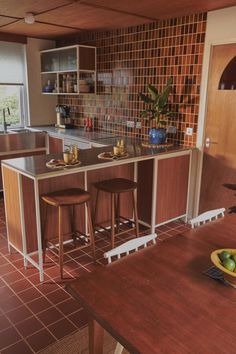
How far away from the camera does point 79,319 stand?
212 centimetres

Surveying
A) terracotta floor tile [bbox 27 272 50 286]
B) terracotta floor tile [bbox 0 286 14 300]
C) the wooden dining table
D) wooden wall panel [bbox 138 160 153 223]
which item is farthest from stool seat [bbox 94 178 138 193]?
the wooden dining table

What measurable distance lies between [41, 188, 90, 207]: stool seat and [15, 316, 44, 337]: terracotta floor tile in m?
0.82

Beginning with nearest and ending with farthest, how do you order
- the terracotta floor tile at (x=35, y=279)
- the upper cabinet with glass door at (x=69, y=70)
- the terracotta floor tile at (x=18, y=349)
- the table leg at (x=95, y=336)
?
the table leg at (x=95, y=336), the terracotta floor tile at (x=18, y=349), the terracotta floor tile at (x=35, y=279), the upper cabinet with glass door at (x=69, y=70)

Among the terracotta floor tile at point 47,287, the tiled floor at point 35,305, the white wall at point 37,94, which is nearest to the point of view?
the tiled floor at point 35,305

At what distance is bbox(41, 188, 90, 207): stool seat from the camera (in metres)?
2.46

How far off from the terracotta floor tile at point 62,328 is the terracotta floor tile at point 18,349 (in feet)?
0.60

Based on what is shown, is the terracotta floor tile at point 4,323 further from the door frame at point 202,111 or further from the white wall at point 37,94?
the white wall at point 37,94

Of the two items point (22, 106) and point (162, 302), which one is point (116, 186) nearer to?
point (162, 302)

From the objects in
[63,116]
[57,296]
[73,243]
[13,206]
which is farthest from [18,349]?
[63,116]

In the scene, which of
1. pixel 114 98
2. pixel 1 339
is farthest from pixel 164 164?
pixel 1 339

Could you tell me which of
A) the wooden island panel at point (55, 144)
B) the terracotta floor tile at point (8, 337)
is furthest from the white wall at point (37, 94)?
the terracotta floor tile at point (8, 337)

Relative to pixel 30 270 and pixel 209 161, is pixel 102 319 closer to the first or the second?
pixel 30 270

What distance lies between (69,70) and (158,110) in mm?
1776

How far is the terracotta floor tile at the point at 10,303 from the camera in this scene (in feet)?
7.34
